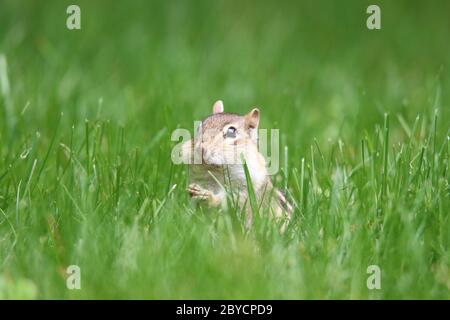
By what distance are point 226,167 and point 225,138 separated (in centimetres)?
12

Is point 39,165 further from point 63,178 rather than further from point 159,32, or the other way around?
point 159,32

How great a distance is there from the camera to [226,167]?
3889mm

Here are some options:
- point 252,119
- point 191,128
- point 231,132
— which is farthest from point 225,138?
point 191,128

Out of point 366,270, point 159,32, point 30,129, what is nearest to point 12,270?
point 366,270

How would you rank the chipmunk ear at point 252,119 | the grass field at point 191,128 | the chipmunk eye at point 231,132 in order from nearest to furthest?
the grass field at point 191,128
the chipmunk eye at point 231,132
the chipmunk ear at point 252,119

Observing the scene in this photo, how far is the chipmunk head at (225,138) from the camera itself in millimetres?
3840

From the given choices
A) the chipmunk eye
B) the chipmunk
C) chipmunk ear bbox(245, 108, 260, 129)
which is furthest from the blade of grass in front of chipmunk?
chipmunk ear bbox(245, 108, 260, 129)

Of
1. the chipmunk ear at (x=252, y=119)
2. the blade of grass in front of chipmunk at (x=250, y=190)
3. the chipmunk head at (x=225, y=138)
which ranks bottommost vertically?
the blade of grass in front of chipmunk at (x=250, y=190)

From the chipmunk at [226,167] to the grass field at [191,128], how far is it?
103 millimetres

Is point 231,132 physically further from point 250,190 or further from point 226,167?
point 250,190

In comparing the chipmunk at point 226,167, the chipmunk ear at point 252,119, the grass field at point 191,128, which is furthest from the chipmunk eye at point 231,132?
the grass field at point 191,128

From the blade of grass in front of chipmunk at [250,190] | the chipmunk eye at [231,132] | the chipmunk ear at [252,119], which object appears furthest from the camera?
the chipmunk ear at [252,119]

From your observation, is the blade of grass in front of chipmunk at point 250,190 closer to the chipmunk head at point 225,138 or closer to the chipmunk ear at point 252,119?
the chipmunk head at point 225,138

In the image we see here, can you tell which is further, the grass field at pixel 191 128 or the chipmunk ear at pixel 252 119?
the chipmunk ear at pixel 252 119
